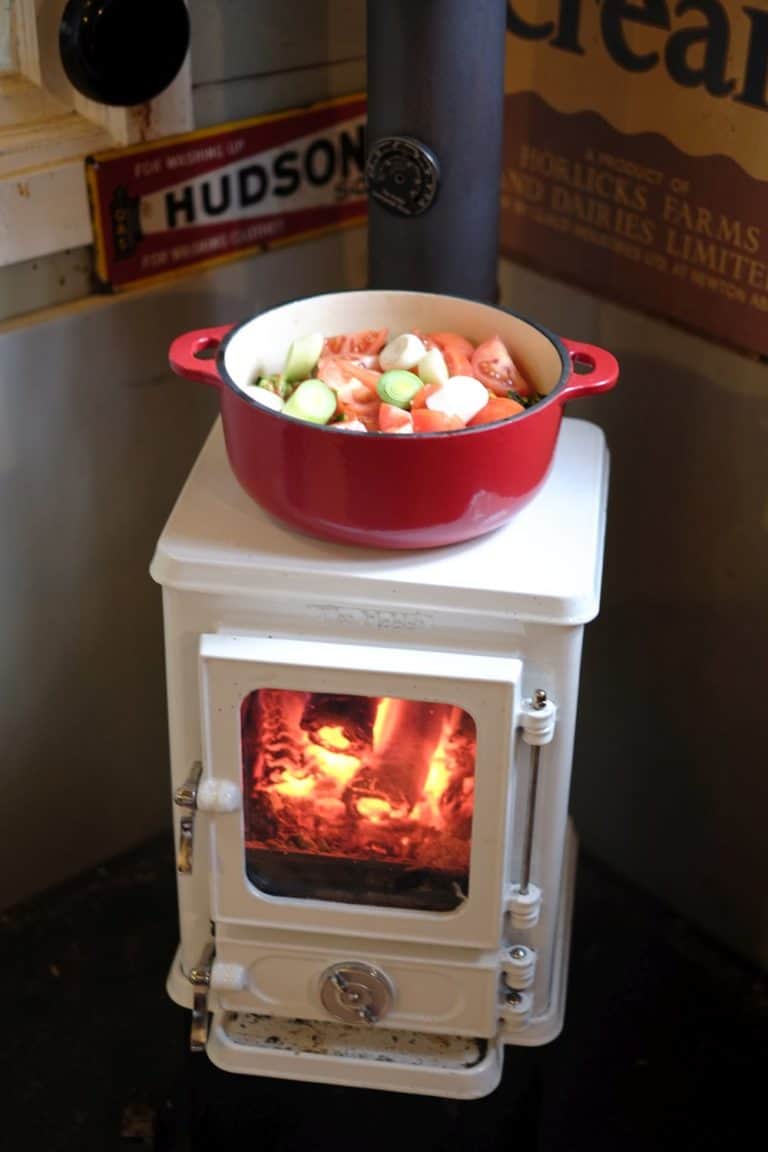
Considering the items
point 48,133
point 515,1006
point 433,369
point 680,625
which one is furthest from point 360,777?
point 48,133

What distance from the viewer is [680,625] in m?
1.71

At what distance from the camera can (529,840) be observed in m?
1.34

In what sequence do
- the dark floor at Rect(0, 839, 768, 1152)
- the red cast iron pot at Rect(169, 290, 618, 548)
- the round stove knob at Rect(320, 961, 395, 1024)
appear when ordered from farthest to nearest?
the dark floor at Rect(0, 839, 768, 1152), the round stove knob at Rect(320, 961, 395, 1024), the red cast iron pot at Rect(169, 290, 618, 548)

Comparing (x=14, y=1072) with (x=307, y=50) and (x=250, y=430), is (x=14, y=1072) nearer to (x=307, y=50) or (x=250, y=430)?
(x=250, y=430)

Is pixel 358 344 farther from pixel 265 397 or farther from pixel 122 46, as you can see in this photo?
pixel 122 46

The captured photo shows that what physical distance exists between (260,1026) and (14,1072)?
38 centimetres

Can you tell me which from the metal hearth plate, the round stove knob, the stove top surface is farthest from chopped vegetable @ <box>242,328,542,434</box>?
the metal hearth plate

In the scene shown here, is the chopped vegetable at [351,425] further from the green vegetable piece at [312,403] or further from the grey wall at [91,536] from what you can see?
the grey wall at [91,536]

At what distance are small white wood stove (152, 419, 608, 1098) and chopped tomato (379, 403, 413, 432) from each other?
122 millimetres

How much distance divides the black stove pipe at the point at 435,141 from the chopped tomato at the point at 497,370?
189 mm

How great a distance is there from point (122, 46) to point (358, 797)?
0.84 metres

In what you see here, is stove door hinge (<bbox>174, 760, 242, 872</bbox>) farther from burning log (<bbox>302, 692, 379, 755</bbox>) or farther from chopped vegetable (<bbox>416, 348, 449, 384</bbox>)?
chopped vegetable (<bbox>416, 348, 449, 384</bbox>)

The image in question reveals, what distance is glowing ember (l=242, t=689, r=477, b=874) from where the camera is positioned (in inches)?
51.8

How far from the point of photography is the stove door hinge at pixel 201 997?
4.64 feet
